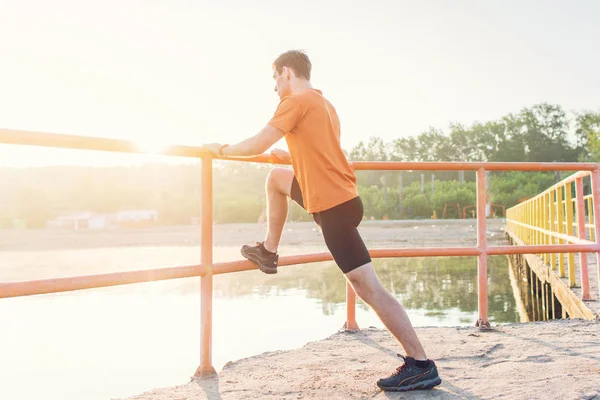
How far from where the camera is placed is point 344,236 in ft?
8.75

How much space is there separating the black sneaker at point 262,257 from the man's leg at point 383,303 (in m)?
0.62

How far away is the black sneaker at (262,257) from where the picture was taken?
10.5 ft

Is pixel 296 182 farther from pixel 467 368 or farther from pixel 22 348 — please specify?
pixel 22 348

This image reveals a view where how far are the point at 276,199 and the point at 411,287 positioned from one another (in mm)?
8431

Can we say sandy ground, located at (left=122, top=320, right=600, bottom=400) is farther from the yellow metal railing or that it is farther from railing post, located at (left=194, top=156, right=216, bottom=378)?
the yellow metal railing

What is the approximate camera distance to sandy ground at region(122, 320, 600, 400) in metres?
2.73

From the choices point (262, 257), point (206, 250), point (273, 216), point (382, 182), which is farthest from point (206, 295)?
point (382, 182)

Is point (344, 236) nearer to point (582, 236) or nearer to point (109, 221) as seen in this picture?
point (582, 236)

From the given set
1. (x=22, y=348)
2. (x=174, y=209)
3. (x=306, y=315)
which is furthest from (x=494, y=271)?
(x=174, y=209)

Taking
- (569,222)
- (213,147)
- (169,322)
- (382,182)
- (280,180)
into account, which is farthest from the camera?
(382,182)

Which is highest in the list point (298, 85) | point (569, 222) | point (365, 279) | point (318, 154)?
point (298, 85)

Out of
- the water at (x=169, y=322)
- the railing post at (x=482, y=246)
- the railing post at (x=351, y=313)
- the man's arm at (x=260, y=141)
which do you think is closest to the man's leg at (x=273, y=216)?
the man's arm at (x=260, y=141)

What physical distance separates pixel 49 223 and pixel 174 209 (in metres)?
13.0

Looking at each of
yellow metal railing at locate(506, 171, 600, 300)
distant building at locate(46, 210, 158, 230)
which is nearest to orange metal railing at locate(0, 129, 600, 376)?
yellow metal railing at locate(506, 171, 600, 300)
